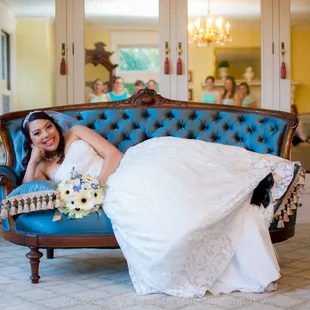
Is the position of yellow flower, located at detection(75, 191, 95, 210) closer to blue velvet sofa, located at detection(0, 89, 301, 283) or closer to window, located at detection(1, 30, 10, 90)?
blue velvet sofa, located at detection(0, 89, 301, 283)

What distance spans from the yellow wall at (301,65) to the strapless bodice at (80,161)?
262 cm

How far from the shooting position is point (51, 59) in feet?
16.2

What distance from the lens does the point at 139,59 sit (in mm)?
4922

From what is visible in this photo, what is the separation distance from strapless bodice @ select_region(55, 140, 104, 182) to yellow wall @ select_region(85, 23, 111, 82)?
1.79 metres

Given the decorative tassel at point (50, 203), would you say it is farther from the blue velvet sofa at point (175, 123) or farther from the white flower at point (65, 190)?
the blue velvet sofa at point (175, 123)

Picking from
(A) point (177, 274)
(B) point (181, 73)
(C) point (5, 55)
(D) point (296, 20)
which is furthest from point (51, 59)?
(A) point (177, 274)

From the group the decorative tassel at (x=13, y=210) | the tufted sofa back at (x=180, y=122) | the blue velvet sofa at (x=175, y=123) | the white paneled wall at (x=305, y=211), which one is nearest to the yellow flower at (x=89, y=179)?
the decorative tassel at (x=13, y=210)

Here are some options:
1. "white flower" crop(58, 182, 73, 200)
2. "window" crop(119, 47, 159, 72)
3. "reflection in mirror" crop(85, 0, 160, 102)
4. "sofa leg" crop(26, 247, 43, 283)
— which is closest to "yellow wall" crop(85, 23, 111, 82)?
"reflection in mirror" crop(85, 0, 160, 102)

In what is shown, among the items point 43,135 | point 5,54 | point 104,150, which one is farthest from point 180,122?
point 5,54

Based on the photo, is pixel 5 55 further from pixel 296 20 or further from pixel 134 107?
pixel 296 20

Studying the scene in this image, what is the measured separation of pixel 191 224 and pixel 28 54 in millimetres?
3059

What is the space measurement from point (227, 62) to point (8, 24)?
1987 mm

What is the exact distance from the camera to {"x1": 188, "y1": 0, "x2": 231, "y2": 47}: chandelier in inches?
196

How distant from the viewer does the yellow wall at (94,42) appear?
490 cm
